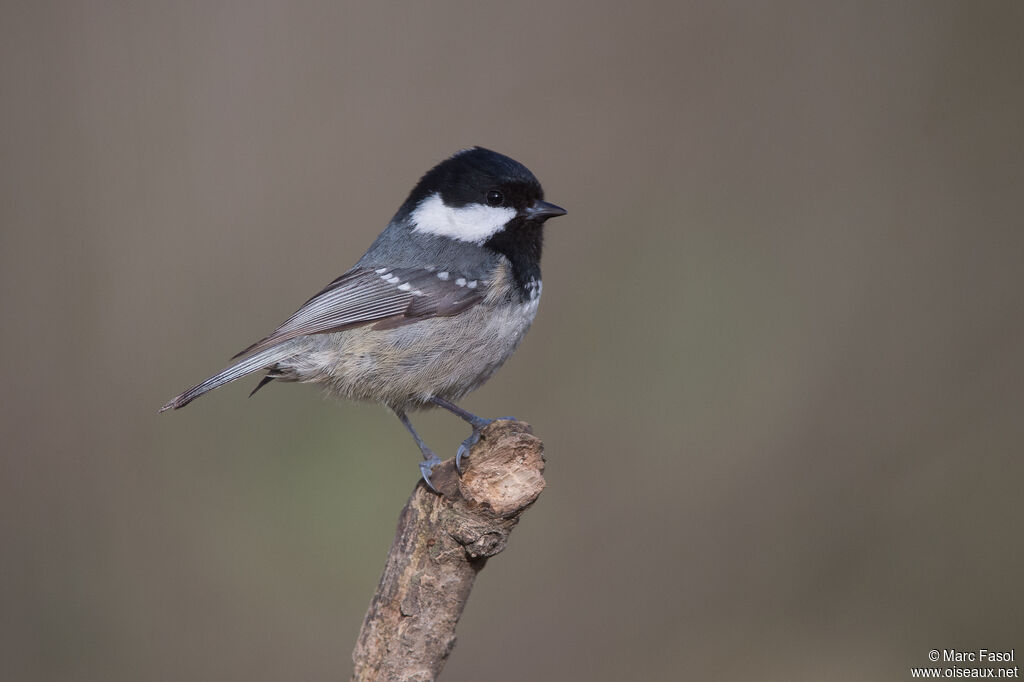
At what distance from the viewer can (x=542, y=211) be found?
3068 millimetres

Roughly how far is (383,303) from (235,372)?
0.53 metres

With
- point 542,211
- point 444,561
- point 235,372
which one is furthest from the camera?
point 542,211

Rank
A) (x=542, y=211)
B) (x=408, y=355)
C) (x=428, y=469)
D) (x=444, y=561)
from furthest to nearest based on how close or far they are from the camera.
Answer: (x=542, y=211) → (x=408, y=355) → (x=428, y=469) → (x=444, y=561)

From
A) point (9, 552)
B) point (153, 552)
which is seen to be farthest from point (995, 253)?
point (9, 552)

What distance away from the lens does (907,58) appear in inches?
178

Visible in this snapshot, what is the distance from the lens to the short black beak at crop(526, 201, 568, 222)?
306cm

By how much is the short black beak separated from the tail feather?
3.17 feet

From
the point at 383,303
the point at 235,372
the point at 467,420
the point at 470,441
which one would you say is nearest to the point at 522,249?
the point at 383,303

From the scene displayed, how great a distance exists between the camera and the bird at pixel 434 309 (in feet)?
9.38

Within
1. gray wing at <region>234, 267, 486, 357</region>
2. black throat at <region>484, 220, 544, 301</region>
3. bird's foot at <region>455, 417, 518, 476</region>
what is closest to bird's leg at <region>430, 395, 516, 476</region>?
bird's foot at <region>455, 417, 518, 476</region>

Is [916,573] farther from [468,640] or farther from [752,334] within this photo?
[468,640]

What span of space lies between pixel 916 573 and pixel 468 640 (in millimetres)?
2048

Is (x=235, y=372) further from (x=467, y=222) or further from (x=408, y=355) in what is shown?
(x=467, y=222)

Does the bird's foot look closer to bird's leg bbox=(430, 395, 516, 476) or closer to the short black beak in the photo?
bird's leg bbox=(430, 395, 516, 476)
